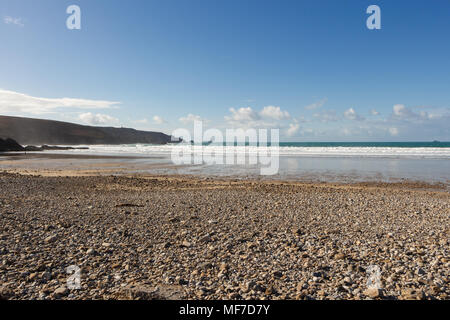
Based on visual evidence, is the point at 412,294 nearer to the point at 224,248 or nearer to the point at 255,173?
the point at 224,248

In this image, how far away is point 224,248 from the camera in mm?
5770

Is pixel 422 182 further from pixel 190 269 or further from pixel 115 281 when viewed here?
pixel 115 281

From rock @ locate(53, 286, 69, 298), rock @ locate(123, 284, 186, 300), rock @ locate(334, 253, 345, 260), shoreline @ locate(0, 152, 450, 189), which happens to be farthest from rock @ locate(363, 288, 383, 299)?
shoreline @ locate(0, 152, 450, 189)

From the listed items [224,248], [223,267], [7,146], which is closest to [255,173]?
[224,248]

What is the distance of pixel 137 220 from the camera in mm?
7977

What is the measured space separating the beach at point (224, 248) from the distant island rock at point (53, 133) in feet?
358

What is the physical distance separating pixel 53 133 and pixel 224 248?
435 ft

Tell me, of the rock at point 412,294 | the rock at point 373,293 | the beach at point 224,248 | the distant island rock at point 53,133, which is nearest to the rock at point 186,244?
the beach at point 224,248

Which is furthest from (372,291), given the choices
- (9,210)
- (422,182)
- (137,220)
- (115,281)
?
(422,182)

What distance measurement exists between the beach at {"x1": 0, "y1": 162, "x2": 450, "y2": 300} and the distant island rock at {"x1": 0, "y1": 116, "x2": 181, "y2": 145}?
4292 inches

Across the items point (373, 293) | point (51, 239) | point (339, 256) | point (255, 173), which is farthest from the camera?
point (255, 173)

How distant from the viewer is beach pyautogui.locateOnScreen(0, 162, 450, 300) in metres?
4.17

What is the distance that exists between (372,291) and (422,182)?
1619 cm

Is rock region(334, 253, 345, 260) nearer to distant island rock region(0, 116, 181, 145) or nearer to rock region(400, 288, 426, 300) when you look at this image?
rock region(400, 288, 426, 300)
